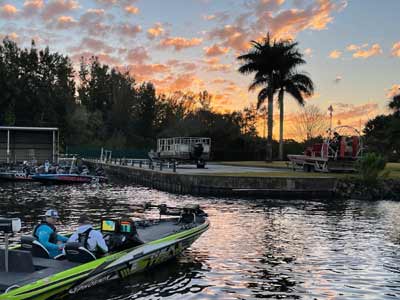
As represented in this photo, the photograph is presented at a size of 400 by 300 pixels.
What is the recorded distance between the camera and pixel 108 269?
11.8 m

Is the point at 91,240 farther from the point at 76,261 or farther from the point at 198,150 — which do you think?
the point at 198,150

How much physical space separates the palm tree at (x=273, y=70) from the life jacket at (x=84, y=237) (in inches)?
1902

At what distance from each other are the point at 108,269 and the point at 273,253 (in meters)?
6.49

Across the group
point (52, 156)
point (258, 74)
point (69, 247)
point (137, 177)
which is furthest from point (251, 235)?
point (52, 156)

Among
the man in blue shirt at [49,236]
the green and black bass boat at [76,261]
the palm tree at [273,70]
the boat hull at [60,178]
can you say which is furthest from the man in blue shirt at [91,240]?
the palm tree at [273,70]

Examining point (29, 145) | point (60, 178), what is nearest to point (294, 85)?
point (60, 178)

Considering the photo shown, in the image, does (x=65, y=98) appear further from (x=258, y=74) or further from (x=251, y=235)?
(x=251, y=235)

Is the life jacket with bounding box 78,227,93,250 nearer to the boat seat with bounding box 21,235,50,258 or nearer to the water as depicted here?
the boat seat with bounding box 21,235,50,258

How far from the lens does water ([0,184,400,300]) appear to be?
40.4ft

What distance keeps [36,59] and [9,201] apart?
69.1m

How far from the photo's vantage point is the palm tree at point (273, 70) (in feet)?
194

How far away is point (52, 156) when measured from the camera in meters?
66.2

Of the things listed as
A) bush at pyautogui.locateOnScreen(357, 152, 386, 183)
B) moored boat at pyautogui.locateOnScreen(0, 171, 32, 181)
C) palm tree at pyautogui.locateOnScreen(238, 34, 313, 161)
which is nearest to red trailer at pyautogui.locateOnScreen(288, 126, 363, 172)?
bush at pyautogui.locateOnScreen(357, 152, 386, 183)

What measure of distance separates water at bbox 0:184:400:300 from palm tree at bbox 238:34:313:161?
30834 mm
